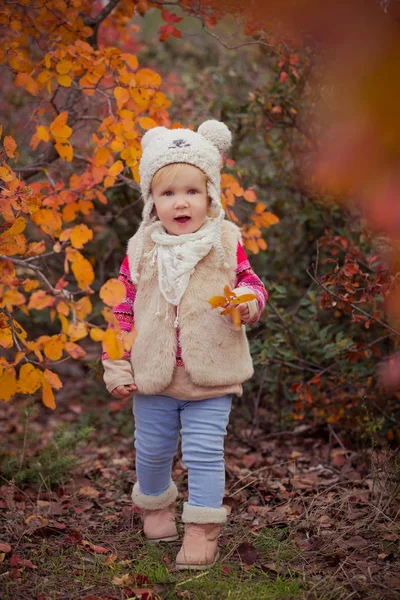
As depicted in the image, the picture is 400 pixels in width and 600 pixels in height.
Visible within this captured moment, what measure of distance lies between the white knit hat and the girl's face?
0.04 meters

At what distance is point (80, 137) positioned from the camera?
5.83 meters

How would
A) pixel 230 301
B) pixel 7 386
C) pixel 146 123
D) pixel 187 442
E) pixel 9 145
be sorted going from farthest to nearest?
1. pixel 146 123
2. pixel 187 442
3. pixel 9 145
4. pixel 230 301
5. pixel 7 386

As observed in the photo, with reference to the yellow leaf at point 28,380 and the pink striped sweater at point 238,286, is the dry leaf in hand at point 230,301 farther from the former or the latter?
the yellow leaf at point 28,380

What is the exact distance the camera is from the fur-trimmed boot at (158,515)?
2865 millimetres

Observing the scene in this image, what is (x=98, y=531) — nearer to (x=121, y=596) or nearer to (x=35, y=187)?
(x=121, y=596)

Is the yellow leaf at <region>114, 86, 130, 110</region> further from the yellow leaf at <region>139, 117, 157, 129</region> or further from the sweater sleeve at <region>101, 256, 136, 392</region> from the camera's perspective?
the sweater sleeve at <region>101, 256, 136, 392</region>

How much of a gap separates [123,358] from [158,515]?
712mm

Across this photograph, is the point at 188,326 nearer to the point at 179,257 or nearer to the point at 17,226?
the point at 179,257

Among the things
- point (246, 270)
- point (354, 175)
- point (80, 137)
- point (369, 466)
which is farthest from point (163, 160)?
point (80, 137)

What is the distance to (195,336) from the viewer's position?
104 inches

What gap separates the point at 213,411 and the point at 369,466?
57.1 inches

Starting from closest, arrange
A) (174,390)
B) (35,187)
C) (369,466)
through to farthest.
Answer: (174,390), (35,187), (369,466)

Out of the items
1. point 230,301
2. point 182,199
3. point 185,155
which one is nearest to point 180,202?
point 182,199

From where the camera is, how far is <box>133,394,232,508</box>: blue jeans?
2.62m
